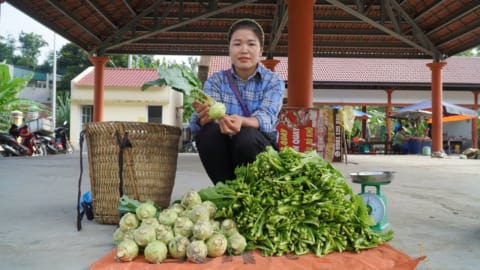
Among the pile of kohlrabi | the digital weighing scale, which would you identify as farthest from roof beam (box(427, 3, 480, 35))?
the pile of kohlrabi

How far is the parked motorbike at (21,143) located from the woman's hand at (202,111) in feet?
35.3

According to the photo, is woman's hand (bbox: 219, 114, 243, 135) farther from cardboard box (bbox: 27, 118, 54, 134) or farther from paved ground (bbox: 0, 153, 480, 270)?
cardboard box (bbox: 27, 118, 54, 134)

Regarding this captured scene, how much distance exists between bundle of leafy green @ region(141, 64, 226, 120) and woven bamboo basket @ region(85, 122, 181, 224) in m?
0.35

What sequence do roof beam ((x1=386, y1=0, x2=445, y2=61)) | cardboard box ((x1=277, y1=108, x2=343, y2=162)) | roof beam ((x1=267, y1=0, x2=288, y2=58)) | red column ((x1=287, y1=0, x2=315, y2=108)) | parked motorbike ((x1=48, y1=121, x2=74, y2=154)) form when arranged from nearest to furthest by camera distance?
cardboard box ((x1=277, y1=108, x2=343, y2=162)) → red column ((x1=287, y1=0, x2=315, y2=108)) → roof beam ((x1=267, y1=0, x2=288, y2=58)) → roof beam ((x1=386, y1=0, x2=445, y2=61)) → parked motorbike ((x1=48, y1=121, x2=74, y2=154))

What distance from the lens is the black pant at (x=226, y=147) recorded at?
246 centimetres

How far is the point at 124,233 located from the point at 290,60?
6663mm

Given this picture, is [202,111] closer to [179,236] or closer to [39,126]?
[179,236]

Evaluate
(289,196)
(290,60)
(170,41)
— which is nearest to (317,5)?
(290,60)

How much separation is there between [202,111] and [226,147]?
0.27 m

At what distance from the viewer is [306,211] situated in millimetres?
2100

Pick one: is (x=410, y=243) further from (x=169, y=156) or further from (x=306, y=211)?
(x=169, y=156)

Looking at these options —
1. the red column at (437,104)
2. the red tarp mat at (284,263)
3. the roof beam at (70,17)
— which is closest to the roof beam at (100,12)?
the roof beam at (70,17)

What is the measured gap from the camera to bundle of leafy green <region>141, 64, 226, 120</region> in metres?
2.37

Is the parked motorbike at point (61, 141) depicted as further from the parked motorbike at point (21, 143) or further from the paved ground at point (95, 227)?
the paved ground at point (95, 227)
